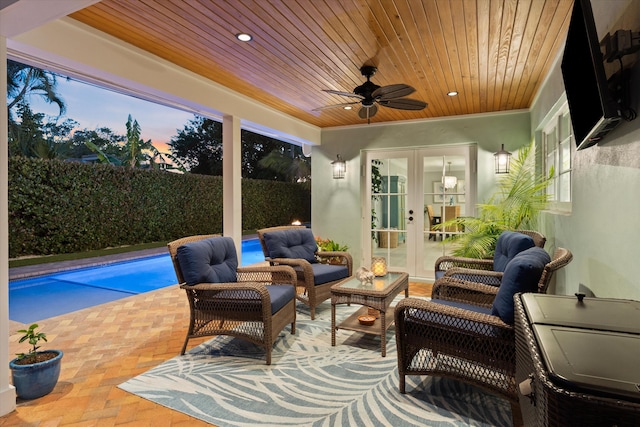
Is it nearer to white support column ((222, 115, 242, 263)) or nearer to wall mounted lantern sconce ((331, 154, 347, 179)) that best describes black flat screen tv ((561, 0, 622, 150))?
white support column ((222, 115, 242, 263))

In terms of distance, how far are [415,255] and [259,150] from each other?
11168mm

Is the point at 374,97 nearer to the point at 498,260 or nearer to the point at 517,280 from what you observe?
the point at 498,260

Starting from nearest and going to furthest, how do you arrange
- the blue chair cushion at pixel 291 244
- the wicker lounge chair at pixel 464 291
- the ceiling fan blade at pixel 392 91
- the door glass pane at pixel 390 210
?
1. the wicker lounge chair at pixel 464 291
2. the ceiling fan blade at pixel 392 91
3. the blue chair cushion at pixel 291 244
4. the door glass pane at pixel 390 210

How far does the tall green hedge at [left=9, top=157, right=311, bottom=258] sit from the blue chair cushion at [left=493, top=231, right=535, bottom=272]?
761cm

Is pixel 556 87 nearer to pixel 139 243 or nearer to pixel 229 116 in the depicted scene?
pixel 229 116

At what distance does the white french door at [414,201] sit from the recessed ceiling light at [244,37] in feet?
11.8

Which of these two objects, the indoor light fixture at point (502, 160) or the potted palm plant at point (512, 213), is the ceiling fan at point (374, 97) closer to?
the potted palm plant at point (512, 213)

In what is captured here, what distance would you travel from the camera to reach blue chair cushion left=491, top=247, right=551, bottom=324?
1902 millimetres

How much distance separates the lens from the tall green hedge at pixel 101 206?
6.62 meters

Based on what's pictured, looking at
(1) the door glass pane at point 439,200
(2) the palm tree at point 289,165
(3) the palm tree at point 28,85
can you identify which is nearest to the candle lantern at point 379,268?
(1) the door glass pane at point 439,200

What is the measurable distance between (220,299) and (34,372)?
1.20 m

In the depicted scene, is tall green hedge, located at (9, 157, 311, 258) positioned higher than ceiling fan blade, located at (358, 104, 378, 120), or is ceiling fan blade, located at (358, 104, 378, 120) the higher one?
ceiling fan blade, located at (358, 104, 378, 120)

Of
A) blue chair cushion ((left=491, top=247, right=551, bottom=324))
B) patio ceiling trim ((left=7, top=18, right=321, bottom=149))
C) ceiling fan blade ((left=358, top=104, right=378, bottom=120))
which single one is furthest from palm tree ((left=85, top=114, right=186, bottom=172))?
blue chair cushion ((left=491, top=247, right=551, bottom=324))

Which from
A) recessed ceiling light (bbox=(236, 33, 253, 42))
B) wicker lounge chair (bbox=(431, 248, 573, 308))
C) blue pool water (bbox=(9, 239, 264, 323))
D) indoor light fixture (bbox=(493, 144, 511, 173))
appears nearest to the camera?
wicker lounge chair (bbox=(431, 248, 573, 308))
